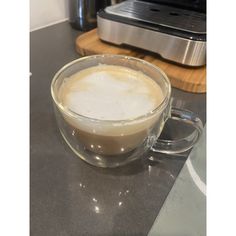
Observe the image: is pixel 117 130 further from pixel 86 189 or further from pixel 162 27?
pixel 162 27

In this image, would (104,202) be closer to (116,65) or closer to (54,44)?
(116,65)

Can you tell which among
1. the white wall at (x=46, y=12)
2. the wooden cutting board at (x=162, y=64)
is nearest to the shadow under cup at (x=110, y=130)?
the wooden cutting board at (x=162, y=64)

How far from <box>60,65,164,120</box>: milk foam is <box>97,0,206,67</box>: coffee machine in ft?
0.50

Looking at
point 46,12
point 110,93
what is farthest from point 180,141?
point 46,12

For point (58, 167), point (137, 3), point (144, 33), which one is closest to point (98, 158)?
point (58, 167)

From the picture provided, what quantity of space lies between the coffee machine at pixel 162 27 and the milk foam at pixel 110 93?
0.50ft

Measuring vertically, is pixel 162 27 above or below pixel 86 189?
above

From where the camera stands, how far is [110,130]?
0.28m

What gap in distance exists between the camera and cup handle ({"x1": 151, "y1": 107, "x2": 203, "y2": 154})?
1.11ft

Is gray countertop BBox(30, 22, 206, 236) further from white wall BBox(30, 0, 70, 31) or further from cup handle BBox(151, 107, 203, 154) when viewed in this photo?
→ white wall BBox(30, 0, 70, 31)

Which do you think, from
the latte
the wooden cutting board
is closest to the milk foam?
the latte

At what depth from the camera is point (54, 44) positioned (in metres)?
0.59

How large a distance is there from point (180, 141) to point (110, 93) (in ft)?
0.32

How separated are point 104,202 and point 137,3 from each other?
0.41 m
